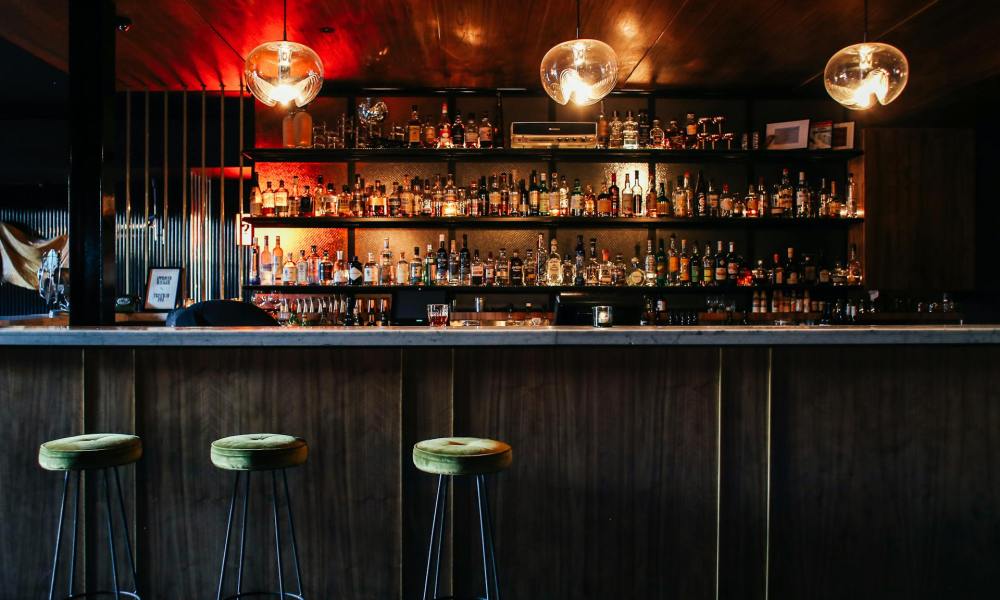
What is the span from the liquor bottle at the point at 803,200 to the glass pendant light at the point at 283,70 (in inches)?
133

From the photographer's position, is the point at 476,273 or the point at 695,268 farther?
the point at 695,268

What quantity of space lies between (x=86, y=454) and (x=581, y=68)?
227cm

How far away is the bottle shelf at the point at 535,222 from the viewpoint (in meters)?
4.74

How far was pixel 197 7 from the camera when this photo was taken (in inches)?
150

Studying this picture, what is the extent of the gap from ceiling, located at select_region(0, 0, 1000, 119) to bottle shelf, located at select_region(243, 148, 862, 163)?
515 millimetres

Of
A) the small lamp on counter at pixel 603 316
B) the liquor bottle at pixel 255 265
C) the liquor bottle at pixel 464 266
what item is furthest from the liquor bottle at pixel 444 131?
the small lamp on counter at pixel 603 316

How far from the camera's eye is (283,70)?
9.61 feet

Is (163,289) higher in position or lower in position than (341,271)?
lower

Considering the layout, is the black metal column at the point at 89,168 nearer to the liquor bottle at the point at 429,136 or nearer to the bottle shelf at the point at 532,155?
the bottle shelf at the point at 532,155

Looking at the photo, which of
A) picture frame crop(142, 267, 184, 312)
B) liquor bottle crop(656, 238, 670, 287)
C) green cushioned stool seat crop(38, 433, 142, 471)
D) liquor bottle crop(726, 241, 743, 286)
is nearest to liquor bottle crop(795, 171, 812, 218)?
liquor bottle crop(726, 241, 743, 286)

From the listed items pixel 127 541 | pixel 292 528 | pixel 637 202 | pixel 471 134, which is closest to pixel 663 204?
pixel 637 202

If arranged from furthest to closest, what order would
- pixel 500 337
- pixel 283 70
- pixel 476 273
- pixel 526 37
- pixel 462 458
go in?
1. pixel 476 273
2. pixel 526 37
3. pixel 283 70
4. pixel 500 337
5. pixel 462 458

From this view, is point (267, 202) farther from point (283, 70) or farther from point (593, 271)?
point (593, 271)

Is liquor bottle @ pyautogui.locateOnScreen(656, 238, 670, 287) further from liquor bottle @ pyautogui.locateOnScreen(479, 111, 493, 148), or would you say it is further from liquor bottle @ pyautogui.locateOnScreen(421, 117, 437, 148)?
liquor bottle @ pyautogui.locateOnScreen(421, 117, 437, 148)
